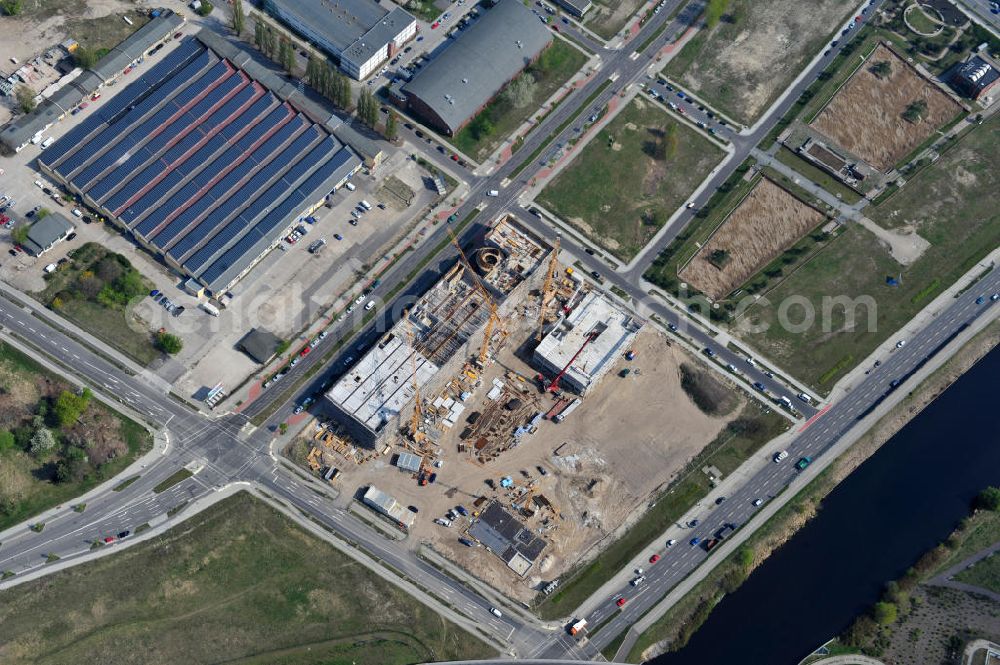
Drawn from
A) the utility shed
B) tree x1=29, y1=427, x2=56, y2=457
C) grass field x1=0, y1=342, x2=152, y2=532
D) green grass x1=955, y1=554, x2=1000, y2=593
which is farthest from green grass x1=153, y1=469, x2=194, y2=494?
green grass x1=955, y1=554, x2=1000, y2=593

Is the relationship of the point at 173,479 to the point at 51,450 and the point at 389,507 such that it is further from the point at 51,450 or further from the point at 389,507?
the point at 389,507

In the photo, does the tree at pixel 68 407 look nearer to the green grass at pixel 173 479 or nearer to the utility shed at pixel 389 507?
the green grass at pixel 173 479

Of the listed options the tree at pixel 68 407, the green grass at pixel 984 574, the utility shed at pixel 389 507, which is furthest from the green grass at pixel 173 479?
the green grass at pixel 984 574

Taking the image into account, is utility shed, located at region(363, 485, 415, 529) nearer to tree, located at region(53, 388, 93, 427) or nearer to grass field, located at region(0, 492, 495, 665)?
grass field, located at region(0, 492, 495, 665)

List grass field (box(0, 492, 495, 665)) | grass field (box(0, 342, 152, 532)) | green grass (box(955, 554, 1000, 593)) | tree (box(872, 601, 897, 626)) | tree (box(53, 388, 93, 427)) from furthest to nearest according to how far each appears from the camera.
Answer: green grass (box(955, 554, 1000, 593)), tree (box(53, 388, 93, 427)), tree (box(872, 601, 897, 626)), grass field (box(0, 342, 152, 532)), grass field (box(0, 492, 495, 665))

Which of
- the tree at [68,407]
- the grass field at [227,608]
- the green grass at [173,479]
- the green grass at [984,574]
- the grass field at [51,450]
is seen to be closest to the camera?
the grass field at [227,608]

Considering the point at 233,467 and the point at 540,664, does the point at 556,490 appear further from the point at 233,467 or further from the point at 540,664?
the point at 233,467

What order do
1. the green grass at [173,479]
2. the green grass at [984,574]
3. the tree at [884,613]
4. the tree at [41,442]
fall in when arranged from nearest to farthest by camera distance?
the tree at [41,442] → the tree at [884,613] → the green grass at [173,479] → the green grass at [984,574]
